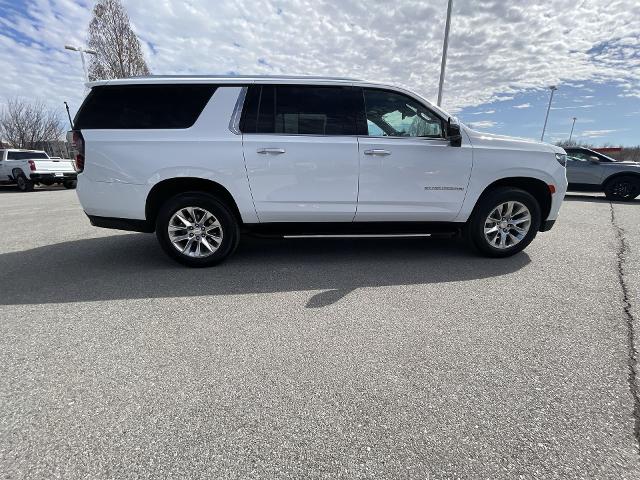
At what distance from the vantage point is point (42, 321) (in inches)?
117

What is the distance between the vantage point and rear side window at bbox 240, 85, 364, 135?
397 cm

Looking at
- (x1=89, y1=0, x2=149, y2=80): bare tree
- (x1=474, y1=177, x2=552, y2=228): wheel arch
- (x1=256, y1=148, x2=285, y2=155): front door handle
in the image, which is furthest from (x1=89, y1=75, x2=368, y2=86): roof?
(x1=89, y1=0, x2=149, y2=80): bare tree

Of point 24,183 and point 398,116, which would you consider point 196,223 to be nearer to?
point 398,116

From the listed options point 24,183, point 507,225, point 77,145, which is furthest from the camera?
point 24,183

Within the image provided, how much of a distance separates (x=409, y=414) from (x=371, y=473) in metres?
0.45

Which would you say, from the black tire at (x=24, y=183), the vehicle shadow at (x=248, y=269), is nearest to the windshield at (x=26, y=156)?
the black tire at (x=24, y=183)

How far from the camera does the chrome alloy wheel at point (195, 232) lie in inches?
161

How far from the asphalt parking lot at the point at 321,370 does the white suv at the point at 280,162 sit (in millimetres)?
586

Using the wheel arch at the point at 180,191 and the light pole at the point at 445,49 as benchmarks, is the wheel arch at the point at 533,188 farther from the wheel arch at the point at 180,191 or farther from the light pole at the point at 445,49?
the light pole at the point at 445,49

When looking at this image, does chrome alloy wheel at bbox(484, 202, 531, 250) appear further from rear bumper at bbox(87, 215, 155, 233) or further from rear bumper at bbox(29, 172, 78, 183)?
rear bumper at bbox(29, 172, 78, 183)

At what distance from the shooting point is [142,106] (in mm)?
3895

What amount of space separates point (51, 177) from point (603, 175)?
68.0ft

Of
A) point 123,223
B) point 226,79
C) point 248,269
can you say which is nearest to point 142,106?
point 226,79

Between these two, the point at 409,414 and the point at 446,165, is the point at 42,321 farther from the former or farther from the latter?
the point at 446,165
